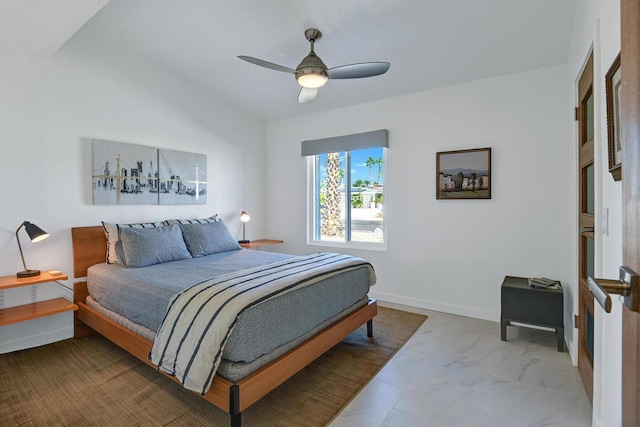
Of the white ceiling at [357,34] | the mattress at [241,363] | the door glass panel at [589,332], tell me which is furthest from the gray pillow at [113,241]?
the door glass panel at [589,332]

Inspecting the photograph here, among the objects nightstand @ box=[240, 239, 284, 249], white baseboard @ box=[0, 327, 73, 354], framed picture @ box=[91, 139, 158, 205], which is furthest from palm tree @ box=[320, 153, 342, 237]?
white baseboard @ box=[0, 327, 73, 354]

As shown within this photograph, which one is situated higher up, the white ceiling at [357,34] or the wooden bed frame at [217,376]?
the white ceiling at [357,34]

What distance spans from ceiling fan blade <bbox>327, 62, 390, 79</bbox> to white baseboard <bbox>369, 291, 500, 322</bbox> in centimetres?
250

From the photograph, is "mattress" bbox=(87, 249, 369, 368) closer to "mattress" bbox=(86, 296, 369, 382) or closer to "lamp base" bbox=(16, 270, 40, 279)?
"mattress" bbox=(86, 296, 369, 382)

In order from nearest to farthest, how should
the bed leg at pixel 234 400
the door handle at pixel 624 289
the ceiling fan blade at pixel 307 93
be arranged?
the door handle at pixel 624 289
the bed leg at pixel 234 400
the ceiling fan blade at pixel 307 93

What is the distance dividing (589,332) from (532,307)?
2.05 feet

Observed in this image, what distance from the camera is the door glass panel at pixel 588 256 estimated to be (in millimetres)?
2041

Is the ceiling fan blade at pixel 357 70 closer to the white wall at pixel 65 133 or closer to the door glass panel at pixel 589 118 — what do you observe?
the door glass panel at pixel 589 118

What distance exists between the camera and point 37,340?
2.82 m

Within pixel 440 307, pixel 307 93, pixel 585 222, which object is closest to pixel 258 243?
pixel 307 93

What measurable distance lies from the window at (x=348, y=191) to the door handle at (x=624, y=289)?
336cm

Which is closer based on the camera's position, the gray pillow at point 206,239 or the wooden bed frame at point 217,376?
the wooden bed frame at point 217,376

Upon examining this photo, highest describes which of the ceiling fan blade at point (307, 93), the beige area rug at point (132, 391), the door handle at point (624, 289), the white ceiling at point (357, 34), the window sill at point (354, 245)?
the white ceiling at point (357, 34)

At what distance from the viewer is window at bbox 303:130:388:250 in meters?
4.09
